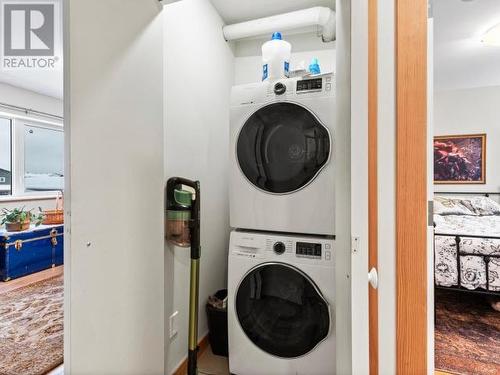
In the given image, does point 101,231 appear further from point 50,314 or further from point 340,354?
point 50,314

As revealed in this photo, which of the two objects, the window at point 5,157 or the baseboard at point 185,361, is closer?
the baseboard at point 185,361

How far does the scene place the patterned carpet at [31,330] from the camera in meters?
1.72

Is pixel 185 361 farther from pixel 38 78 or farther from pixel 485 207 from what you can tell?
pixel 485 207

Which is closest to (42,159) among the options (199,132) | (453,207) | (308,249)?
(199,132)

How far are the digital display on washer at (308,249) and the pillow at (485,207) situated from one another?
133 inches

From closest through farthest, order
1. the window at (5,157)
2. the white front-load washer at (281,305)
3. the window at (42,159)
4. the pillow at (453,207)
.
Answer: the white front-load washer at (281,305) → the pillow at (453,207) → the window at (5,157) → the window at (42,159)

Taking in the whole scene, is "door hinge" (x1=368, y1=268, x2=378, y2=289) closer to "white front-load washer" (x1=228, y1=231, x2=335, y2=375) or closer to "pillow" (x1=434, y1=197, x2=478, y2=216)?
"white front-load washer" (x1=228, y1=231, x2=335, y2=375)

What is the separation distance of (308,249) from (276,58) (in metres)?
1.18

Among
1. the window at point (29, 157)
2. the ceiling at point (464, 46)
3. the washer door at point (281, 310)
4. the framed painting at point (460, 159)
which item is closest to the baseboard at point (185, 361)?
the washer door at point (281, 310)

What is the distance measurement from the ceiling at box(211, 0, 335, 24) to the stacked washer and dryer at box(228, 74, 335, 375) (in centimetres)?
85

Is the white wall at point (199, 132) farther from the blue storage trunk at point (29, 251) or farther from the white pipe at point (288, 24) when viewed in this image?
the blue storage trunk at point (29, 251)

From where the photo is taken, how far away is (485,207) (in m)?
3.57

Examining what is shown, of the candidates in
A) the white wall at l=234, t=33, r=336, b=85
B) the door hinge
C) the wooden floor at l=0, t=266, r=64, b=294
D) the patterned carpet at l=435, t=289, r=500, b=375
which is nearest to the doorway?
the patterned carpet at l=435, t=289, r=500, b=375

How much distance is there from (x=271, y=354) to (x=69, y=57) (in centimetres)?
167
